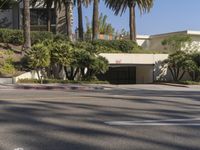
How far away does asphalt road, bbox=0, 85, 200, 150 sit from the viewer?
26.8ft

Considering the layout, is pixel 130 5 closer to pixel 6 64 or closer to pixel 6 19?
pixel 6 19

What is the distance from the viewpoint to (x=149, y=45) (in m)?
57.3

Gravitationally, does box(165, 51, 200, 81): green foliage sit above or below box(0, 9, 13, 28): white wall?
below

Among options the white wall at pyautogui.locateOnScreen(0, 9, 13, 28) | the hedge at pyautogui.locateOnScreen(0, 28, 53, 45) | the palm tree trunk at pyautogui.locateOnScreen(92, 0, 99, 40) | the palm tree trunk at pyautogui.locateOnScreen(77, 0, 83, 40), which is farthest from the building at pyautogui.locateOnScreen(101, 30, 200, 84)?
the white wall at pyautogui.locateOnScreen(0, 9, 13, 28)

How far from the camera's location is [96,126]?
9.95 m

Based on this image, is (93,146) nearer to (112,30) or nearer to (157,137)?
(157,137)

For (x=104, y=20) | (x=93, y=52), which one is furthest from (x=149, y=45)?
(x=104, y=20)

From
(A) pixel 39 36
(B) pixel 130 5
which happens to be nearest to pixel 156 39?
(B) pixel 130 5

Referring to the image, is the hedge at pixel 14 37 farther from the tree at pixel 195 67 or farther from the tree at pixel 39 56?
the tree at pixel 195 67

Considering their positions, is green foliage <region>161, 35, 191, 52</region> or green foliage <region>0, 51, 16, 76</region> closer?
green foliage <region>0, 51, 16, 76</region>

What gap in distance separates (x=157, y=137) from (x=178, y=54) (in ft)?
100

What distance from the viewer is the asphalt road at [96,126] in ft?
26.8

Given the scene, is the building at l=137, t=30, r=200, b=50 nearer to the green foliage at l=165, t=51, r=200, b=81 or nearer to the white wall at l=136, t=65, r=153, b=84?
the white wall at l=136, t=65, r=153, b=84

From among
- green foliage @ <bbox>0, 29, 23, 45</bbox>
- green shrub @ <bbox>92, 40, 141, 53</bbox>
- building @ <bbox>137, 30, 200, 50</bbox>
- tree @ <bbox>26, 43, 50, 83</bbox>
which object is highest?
building @ <bbox>137, 30, 200, 50</bbox>
